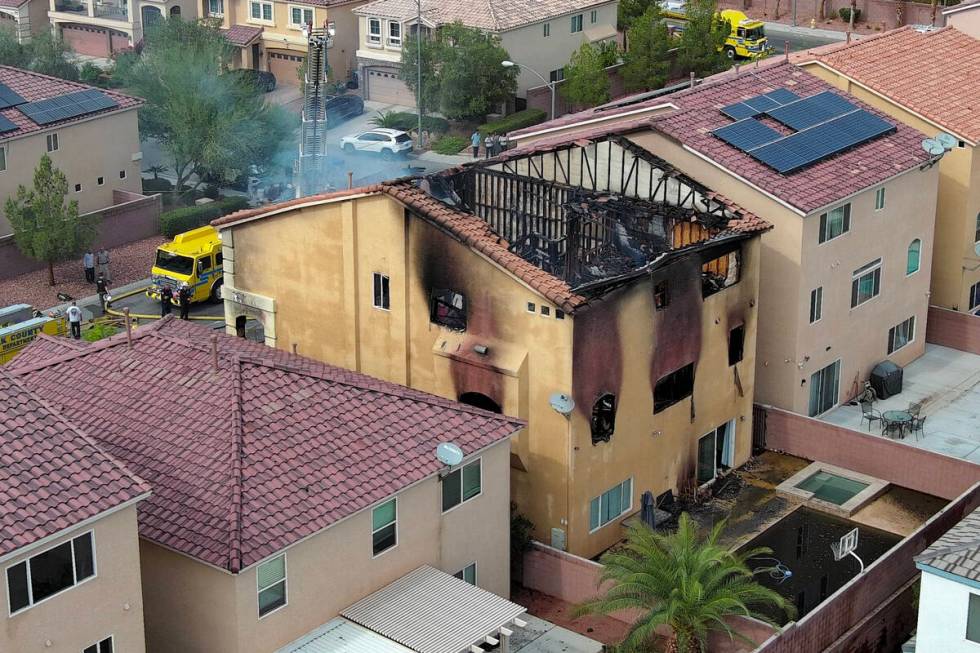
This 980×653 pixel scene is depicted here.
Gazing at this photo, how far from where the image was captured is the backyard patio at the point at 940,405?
47.5 m

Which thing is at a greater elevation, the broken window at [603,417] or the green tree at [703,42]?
the green tree at [703,42]

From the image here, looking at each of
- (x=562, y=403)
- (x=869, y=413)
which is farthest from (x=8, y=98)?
(x=869, y=413)

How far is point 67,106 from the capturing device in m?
66.2

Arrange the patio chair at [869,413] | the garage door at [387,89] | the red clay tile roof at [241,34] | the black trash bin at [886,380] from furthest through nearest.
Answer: the red clay tile roof at [241,34], the garage door at [387,89], the black trash bin at [886,380], the patio chair at [869,413]

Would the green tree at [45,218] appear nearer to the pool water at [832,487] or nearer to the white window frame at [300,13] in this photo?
the white window frame at [300,13]

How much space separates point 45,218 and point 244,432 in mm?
28542

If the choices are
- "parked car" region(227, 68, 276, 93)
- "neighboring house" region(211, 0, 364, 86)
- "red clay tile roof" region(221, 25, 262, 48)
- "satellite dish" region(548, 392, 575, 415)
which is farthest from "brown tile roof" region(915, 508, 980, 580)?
"red clay tile roof" region(221, 25, 262, 48)

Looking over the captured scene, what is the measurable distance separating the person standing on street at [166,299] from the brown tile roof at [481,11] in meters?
27.1

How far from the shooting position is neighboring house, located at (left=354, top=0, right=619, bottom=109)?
81.6 metres

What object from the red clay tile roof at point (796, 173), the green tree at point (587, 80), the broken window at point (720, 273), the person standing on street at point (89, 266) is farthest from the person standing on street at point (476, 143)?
the broken window at point (720, 273)

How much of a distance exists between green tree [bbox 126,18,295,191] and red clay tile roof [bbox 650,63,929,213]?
80.0 ft

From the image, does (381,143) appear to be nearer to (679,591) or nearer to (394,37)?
(394,37)

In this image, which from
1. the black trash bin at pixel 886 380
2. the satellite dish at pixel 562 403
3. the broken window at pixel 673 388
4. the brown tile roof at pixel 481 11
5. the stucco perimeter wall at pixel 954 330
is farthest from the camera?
the brown tile roof at pixel 481 11

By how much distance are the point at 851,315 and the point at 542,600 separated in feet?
48.3
